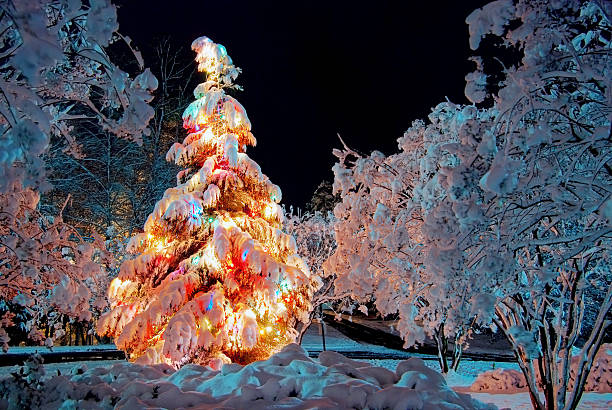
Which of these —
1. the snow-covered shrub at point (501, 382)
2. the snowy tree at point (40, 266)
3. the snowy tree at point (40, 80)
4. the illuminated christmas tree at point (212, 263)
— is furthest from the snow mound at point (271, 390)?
the snow-covered shrub at point (501, 382)

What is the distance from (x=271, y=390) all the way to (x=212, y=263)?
5761 millimetres

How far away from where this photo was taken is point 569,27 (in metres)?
4.27

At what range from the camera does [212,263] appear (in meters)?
10.1

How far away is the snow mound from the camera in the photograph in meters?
4.39

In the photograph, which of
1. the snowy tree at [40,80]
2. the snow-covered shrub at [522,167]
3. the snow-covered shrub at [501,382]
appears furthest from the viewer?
the snow-covered shrub at [501,382]

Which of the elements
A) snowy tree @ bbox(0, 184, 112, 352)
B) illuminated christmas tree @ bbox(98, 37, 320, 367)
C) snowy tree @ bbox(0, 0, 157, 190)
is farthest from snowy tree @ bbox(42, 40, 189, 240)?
snowy tree @ bbox(0, 0, 157, 190)

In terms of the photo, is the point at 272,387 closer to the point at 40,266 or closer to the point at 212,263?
the point at 40,266

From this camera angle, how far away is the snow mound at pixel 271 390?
4.39 metres

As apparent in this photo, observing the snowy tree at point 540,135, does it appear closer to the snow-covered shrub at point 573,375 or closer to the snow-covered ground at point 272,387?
the snow-covered ground at point 272,387

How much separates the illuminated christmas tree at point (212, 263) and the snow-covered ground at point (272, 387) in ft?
10.5

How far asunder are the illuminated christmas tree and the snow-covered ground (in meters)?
3.21

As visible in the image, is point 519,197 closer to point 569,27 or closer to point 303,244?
point 569,27

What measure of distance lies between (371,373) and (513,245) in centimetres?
217

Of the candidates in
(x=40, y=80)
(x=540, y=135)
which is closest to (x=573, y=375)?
(x=540, y=135)
